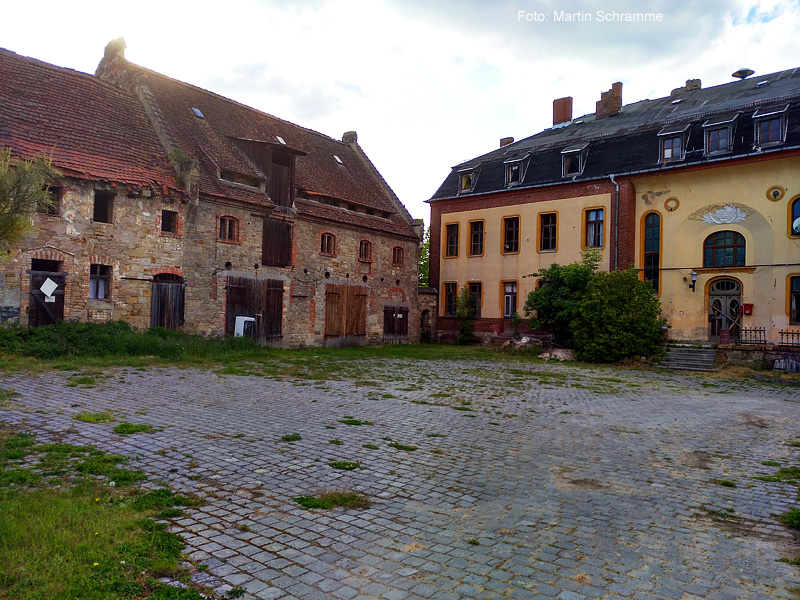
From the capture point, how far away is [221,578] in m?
3.70

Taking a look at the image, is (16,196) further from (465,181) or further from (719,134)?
(465,181)

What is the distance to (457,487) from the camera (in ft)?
19.2

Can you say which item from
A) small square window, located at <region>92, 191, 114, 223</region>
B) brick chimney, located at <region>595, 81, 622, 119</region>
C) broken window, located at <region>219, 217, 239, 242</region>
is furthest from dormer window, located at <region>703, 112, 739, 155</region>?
small square window, located at <region>92, 191, 114, 223</region>

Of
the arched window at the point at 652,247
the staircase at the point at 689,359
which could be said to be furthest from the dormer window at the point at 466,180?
the staircase at the point at 689,359

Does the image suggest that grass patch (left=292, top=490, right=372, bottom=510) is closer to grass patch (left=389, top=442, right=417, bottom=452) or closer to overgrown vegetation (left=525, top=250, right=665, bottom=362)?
grass patch (left=389, top=442, right=417, bottom=452)

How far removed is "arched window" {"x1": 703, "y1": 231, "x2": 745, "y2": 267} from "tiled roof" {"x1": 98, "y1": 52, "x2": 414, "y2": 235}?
46.4 ft

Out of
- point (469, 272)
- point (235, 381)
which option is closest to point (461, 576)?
point (235, 381)

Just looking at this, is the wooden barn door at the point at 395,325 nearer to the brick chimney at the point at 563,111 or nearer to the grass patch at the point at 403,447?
the brick chimney at the point at 563,111

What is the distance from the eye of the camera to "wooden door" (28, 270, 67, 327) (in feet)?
52.0

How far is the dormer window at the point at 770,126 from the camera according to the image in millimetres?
22581

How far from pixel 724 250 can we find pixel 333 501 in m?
24.4

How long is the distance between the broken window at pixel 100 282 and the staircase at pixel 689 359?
64.0 feet

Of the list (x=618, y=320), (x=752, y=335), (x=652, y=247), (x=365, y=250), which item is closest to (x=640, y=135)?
(x=652, y=247)

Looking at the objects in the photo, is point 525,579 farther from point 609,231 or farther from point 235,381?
point 609,231
